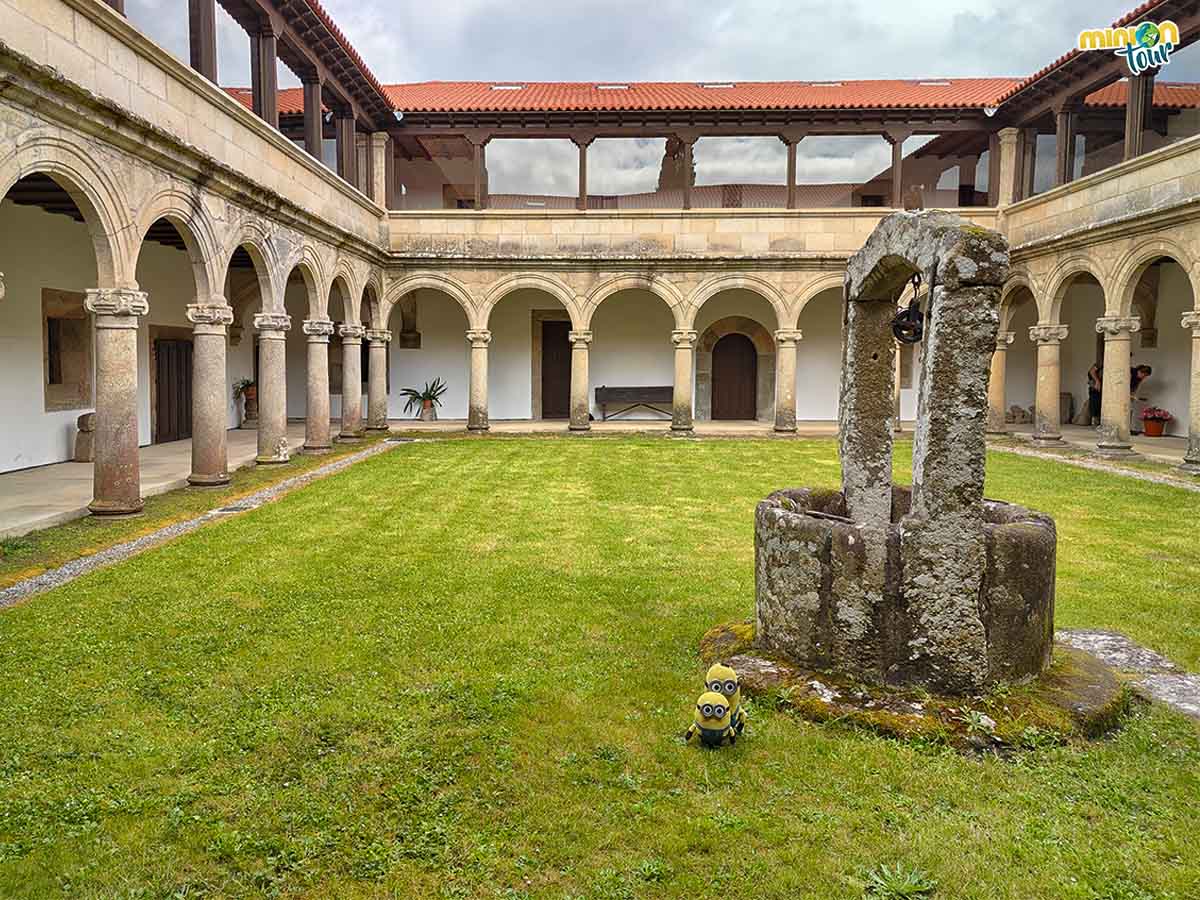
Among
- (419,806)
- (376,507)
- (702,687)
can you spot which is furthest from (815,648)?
(376,507)

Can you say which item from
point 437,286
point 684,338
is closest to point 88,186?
point 437,286

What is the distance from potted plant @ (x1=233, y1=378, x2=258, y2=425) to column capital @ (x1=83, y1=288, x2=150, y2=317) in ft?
37.6

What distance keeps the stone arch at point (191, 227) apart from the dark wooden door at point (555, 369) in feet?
38.3

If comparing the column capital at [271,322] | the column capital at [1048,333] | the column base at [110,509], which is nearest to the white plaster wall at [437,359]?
the column capital at [271,322]

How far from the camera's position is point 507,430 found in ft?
57.4

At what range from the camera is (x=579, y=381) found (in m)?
17.3

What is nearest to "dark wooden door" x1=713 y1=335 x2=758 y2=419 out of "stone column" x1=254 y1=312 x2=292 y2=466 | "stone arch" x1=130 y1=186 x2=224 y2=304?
"stone column" x1=254 y1=312 x2=292 y2=466

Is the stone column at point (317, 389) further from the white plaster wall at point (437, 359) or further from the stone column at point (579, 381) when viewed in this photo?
the white plaster wall at point (437, 359)

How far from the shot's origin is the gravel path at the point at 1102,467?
1066cm

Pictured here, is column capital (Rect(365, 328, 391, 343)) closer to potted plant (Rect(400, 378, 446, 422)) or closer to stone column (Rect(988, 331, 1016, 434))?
potted plant (Rect(400, 378, 446, 422))

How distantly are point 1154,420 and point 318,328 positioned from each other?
16480 mm

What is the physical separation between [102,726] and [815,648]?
3165 millimetres

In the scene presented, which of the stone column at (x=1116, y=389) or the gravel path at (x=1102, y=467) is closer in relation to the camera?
the gravel path at (x=1102, y=467)

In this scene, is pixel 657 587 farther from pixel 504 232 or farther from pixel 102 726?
pixel 504 232
